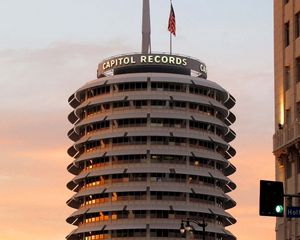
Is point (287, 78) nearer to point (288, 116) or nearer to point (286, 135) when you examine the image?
point (288, 116)

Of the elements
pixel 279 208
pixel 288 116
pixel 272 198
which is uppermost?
pixel 288 116

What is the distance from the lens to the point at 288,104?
6694cm

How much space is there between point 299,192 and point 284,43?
11.0m

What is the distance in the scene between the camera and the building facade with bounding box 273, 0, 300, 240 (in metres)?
64.5

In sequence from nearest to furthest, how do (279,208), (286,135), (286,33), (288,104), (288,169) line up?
(279,208)
(286,135)
(288,169)
(288,104)
(286,33)

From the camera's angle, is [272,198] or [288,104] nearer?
[272,198]

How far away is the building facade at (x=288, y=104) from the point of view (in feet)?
212

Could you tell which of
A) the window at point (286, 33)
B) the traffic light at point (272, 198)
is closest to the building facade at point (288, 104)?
the window at point (286, 33)

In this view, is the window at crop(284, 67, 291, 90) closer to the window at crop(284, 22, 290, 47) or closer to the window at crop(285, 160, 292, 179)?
the window at crop(284, 22, 290, 47)

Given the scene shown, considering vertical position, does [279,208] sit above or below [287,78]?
below

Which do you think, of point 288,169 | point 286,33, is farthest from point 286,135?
point 286,33

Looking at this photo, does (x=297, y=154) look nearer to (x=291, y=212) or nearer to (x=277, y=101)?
(x=277, y=101)

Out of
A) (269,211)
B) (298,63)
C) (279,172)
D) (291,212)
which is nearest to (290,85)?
(298,63)

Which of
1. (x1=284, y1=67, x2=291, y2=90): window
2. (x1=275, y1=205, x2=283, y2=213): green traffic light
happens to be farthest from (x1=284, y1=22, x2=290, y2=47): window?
(x1=275, y1=205, x2=283, y2=213): green traffic light
